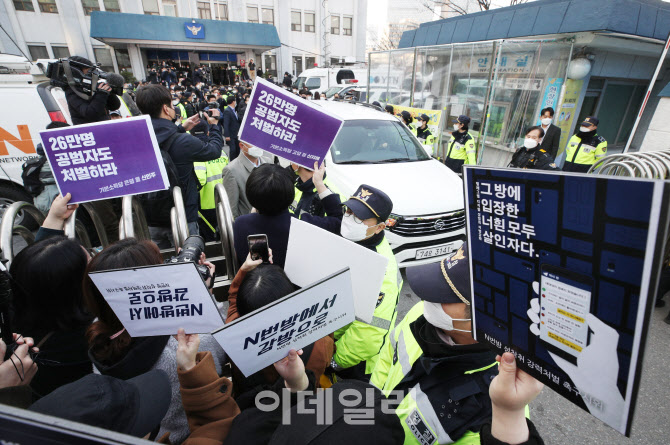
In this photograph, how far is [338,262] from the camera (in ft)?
5.74

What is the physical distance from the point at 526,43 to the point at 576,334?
29.2 ft

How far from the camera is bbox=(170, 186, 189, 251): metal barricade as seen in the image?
2.31m

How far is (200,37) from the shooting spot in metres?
24.3

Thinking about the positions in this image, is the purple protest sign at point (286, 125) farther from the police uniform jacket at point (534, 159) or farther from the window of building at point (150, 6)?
the window of building at point (150, 6)

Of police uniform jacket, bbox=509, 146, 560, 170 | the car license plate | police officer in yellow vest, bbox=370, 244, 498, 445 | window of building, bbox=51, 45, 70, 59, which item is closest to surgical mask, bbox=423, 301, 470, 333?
police officer in yellow vest, bbox=370, 244, 498, 445

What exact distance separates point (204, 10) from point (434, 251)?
31943 mm

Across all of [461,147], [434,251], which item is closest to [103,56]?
[461,147]

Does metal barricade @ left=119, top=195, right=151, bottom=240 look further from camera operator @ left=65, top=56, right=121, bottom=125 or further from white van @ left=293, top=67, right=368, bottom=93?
white van @ left=293, top=67, right=368, bottom=93

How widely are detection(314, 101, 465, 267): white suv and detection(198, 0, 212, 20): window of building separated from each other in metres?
28.8

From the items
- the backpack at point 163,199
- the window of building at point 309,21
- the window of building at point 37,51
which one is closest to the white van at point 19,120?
the backpack at point 163,199

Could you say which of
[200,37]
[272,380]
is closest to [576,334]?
[272,380]

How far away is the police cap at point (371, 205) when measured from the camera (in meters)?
2.27

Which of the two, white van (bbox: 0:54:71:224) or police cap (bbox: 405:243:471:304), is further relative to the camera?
white van (bbox: 0:54:71:224)

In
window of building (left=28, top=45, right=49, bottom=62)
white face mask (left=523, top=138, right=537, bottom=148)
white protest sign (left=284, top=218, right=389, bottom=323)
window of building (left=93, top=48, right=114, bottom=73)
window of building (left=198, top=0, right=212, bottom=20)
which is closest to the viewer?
white protest sign (left=284, top=218, right=389, bottom=323)
